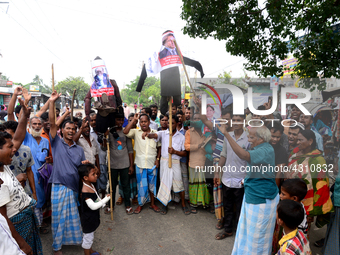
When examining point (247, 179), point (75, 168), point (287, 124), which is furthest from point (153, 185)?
point (287, 124)

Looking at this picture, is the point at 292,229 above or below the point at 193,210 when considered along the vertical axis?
above

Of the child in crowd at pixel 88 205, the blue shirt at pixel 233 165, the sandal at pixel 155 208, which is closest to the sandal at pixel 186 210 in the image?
the sandal at pixel 155 208

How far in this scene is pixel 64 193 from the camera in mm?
2998

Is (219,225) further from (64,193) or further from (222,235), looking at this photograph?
(64,193)

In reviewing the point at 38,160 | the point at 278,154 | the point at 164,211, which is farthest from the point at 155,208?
the point at 278,154

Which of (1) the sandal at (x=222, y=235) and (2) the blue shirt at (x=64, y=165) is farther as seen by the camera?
(1) the sandal at (x=222, y=235)

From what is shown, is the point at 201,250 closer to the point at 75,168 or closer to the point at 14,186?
the point at 75,168

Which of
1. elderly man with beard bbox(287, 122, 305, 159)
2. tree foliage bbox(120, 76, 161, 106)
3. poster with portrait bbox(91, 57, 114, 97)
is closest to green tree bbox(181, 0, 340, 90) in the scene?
elderly man with beard bbox(287, 122, 305, 159)

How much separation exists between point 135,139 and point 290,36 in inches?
156

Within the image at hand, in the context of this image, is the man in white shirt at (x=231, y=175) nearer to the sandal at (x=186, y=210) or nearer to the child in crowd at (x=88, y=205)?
the sandal at (x=186, y=210)

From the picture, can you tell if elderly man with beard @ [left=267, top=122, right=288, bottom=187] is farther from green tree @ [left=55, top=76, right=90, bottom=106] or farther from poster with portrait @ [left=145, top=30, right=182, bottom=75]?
green tree @ [left=55, top=76, right=90, bottom=106]

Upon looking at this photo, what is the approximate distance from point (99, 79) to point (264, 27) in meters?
3.78

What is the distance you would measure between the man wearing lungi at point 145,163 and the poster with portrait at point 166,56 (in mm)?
981

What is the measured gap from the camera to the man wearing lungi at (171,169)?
421cm
